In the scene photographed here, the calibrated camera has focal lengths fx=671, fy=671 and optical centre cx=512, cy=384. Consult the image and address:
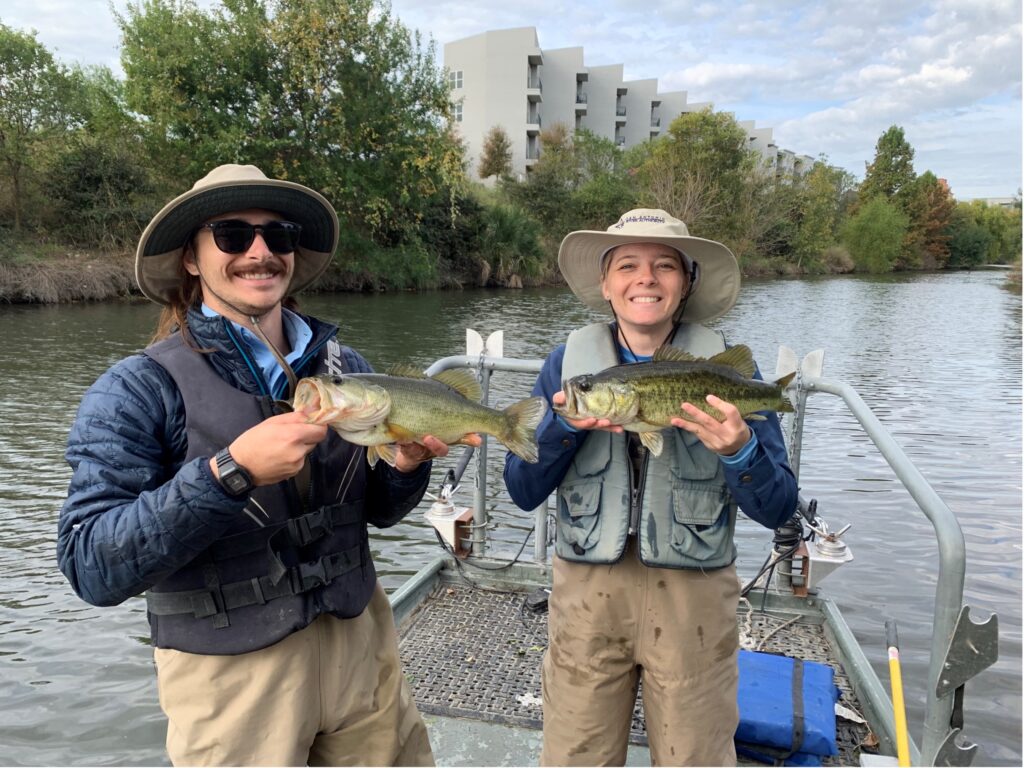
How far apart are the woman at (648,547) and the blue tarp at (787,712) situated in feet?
2.29

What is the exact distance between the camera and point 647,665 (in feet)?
8.99

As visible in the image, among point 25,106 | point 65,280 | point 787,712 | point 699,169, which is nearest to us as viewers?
point 787,712

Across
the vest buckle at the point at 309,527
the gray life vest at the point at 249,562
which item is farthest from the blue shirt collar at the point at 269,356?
the vest buckle at the point at 309,527

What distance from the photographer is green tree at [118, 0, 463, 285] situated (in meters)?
29.8

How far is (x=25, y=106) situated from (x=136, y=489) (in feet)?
121

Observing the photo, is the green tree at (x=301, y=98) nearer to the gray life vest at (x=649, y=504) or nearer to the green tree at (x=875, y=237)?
the gray life vest at (x=649, y=504)

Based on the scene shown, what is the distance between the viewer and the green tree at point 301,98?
2980cm

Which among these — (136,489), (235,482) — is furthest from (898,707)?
(136,489)

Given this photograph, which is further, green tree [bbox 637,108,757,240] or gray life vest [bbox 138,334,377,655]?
green tree [bbox 637,108,757,240]

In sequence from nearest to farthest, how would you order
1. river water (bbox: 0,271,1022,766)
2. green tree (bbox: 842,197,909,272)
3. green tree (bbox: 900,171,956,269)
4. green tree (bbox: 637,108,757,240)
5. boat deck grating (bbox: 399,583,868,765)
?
boat deck grating (bbox: 399,583,868,765)
river water (bbox: 0,271,1022,766)
green tree (bbox: 637,108,757,240)
green tree (bbox: 842,197,909,272)
green tree (bbox: 900,171,956,269)

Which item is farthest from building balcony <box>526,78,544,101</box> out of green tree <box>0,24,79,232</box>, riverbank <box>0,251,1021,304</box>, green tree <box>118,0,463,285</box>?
riverbank <box>0,251,1021,304</box>

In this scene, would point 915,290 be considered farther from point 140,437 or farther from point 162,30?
point 140,437

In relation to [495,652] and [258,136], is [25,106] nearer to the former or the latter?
[258,136]

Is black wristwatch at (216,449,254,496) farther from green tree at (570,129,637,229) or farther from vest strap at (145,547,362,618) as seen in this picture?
green tree at (570,129,637,229)
